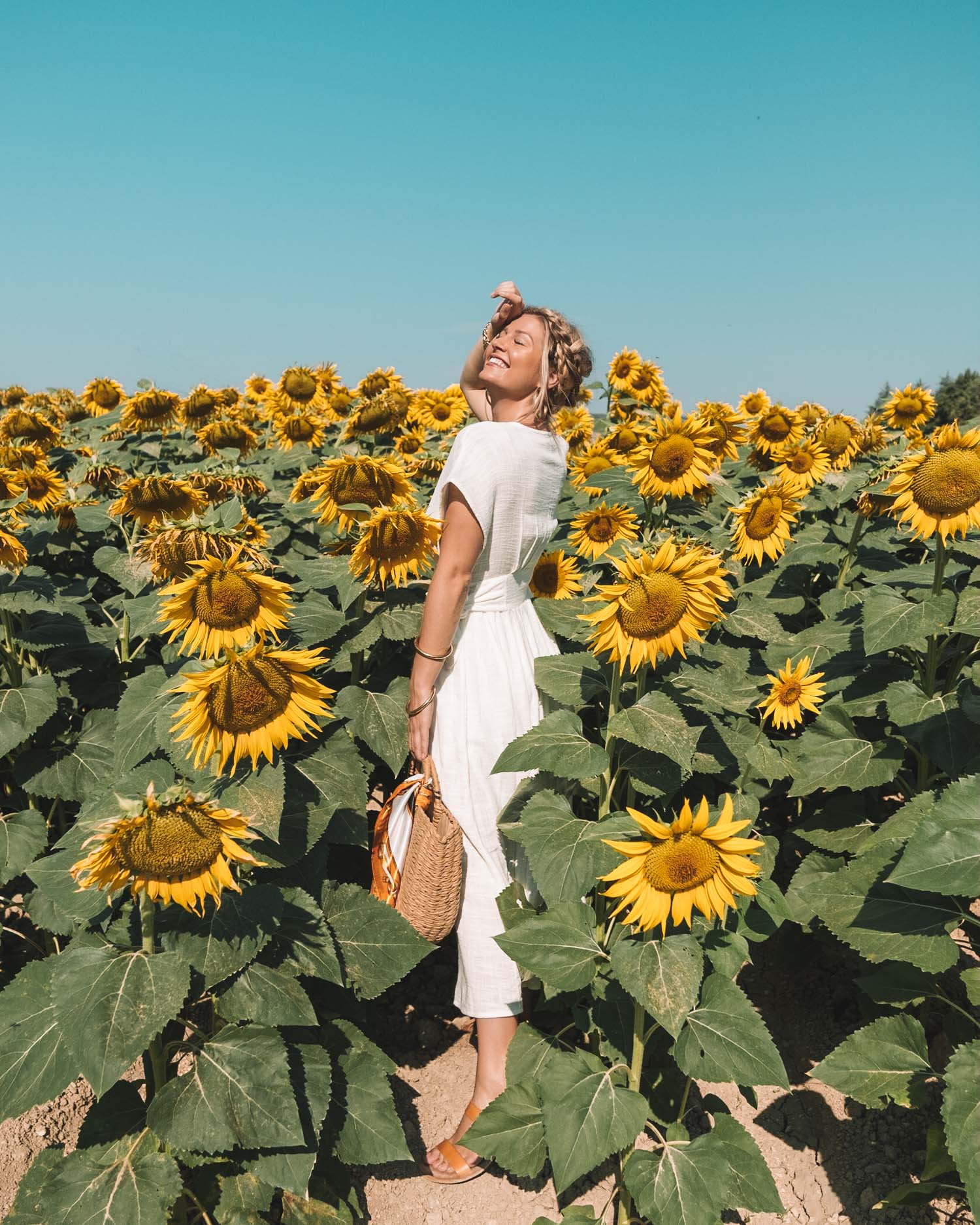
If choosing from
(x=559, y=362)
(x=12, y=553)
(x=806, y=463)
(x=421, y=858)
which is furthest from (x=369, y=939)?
(x=806, y=463)

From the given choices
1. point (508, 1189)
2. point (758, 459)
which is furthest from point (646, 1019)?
point (758, 459)

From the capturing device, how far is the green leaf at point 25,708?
107 inches

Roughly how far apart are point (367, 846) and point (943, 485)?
79.0 inches

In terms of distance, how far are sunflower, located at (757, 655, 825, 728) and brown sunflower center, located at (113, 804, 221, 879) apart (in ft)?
6.75

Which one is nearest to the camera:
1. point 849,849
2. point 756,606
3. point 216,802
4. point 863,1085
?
point 216,802

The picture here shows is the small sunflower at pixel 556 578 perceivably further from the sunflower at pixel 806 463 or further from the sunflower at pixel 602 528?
the sunflower at pixel 806 463

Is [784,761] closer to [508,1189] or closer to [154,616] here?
[508,1189]

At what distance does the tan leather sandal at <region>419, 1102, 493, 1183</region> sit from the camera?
9.27ft

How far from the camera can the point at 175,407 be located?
227 inches

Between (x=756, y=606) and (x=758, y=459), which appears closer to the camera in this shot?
(x=756, y=606)

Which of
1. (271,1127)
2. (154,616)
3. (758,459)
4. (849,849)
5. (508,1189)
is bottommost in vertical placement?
(508,1189)

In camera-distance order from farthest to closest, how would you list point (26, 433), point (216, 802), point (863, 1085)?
point (26, 433) → point (863, 1085) → point (216, 802)

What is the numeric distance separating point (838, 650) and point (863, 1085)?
1.32 metres

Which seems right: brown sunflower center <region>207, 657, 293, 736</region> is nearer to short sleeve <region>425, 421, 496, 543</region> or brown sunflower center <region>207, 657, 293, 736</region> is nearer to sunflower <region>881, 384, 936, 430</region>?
short sleeve <region>425, 421, 496, 543</region>
